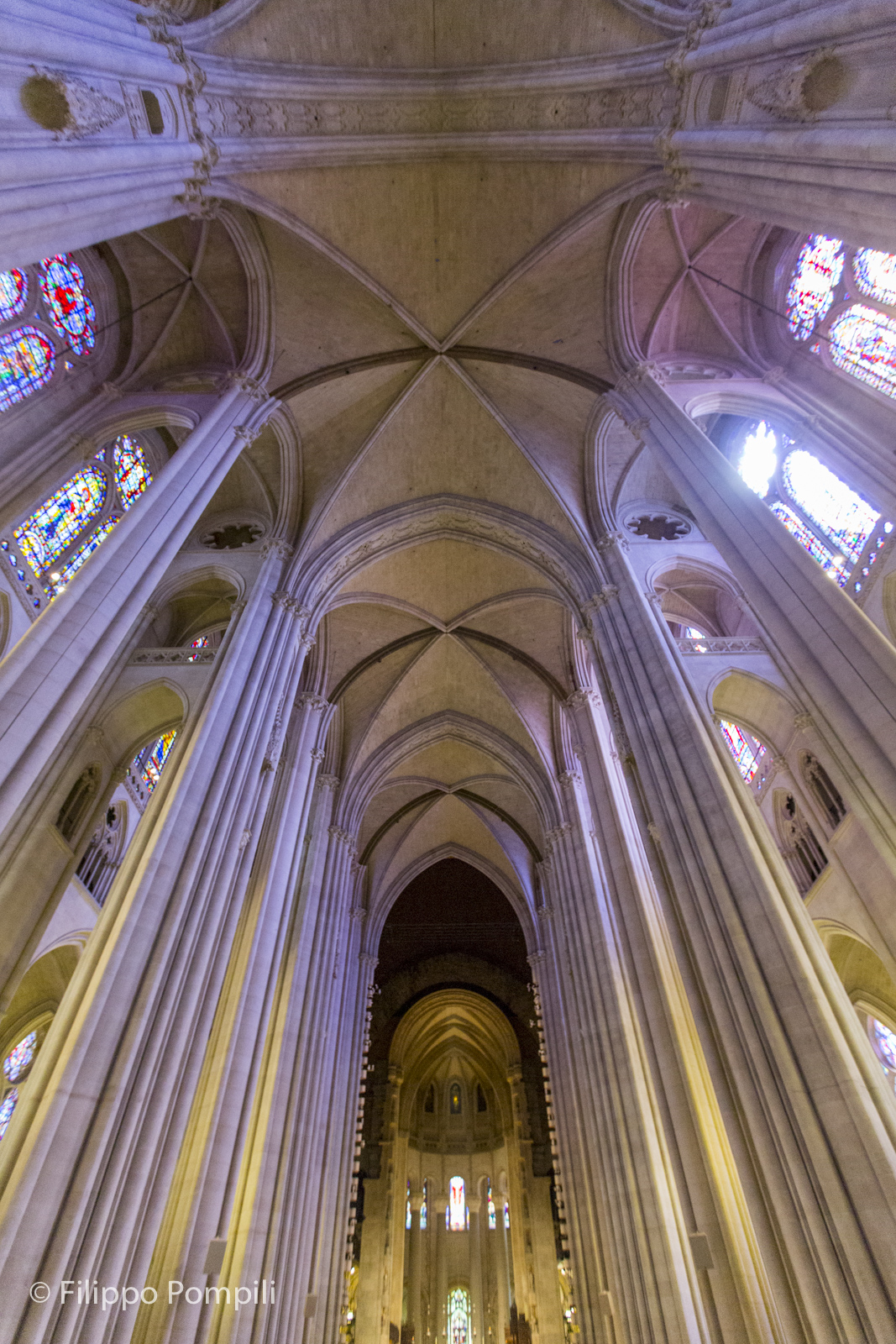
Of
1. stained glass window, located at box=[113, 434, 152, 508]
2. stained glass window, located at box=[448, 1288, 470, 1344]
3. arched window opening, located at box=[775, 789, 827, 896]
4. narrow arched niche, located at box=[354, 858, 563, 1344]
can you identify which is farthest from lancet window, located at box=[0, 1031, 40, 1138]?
stained glass window, located at box=[448, 1288, 470, 1344]

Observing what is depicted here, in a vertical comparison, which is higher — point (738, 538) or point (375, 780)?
point (375, 780)

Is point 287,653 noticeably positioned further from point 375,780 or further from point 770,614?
point 375,780

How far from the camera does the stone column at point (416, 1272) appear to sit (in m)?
24.9

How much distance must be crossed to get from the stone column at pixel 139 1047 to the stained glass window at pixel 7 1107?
3634mm

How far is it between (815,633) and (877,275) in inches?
280

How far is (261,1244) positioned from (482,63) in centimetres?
1700

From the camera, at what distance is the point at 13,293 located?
10219 millimetres

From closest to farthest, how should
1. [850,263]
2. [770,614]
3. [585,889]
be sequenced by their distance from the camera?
[770,614] < [850,263] < [585,889]

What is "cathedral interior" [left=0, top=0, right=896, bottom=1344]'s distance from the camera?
5.98 meters

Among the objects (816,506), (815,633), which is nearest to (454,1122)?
(816,506)

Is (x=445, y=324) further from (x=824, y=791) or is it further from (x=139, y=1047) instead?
(x=139, y=1047)

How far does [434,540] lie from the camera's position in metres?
17.1

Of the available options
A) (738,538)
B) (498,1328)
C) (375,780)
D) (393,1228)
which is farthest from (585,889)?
(498,1328)

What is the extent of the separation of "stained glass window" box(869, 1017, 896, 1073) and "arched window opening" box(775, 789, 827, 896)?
244 cm
